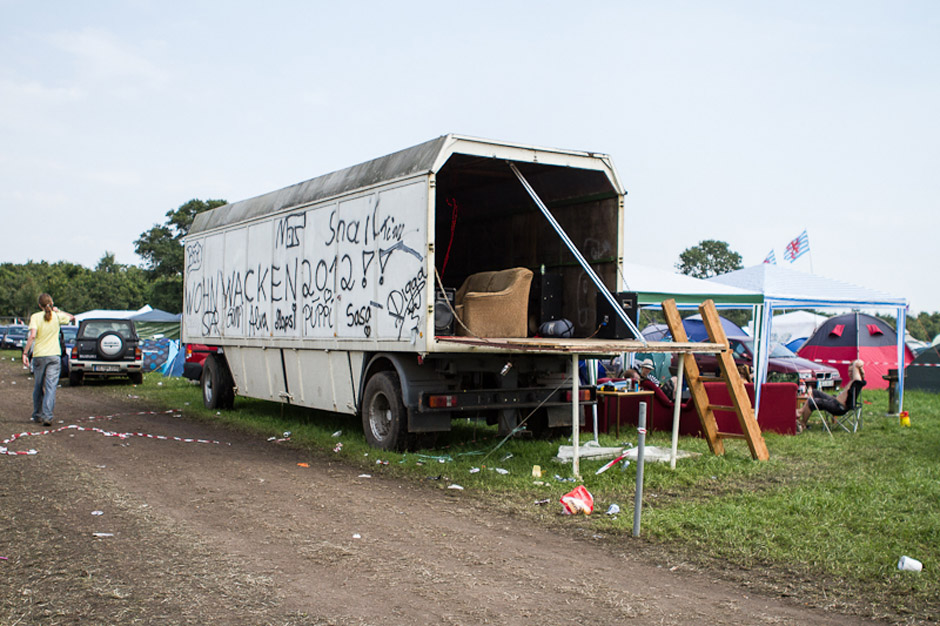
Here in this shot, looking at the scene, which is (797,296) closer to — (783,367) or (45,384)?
(783,367)

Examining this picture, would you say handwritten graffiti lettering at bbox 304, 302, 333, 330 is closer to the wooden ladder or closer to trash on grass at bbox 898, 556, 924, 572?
the wooden ladder

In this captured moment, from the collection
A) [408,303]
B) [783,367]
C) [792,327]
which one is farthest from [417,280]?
[792,327]

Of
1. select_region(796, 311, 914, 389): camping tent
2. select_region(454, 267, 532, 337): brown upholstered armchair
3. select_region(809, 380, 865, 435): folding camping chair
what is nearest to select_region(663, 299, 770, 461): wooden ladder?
select_region(454, 267, 532, 337): brown upholstered armchair

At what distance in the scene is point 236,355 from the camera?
13.5 metres

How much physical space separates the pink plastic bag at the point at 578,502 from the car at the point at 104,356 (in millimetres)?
16287

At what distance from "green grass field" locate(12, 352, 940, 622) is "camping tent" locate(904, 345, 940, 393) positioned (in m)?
8.46

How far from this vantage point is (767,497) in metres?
7.29

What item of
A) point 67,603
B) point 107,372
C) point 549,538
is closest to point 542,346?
point 549,538

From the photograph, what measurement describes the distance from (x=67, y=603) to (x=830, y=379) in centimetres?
1745

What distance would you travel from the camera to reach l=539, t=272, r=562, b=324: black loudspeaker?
10484 mm

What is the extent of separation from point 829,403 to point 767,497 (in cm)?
558

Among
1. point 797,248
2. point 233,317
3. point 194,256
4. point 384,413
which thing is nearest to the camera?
point 384,413

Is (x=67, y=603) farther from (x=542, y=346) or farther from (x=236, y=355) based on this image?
(x=236, y=355)

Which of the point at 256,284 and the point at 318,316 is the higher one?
the point at 256,284
